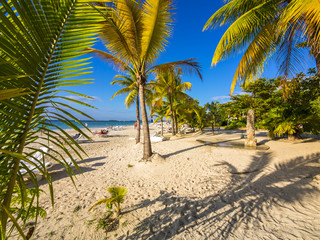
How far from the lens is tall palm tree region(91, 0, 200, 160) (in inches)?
158

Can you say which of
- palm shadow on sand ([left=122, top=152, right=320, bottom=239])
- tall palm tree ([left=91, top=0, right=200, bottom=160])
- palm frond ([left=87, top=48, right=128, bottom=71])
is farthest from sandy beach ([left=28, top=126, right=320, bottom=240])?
palm frond ([left=87, top=48, right=128, bottom=71])

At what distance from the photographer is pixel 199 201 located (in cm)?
318

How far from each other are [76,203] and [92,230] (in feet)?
3.98

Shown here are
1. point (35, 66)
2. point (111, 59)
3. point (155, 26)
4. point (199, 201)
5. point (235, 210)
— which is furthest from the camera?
point (111, 59)

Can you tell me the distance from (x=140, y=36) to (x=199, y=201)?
5643 millimetres

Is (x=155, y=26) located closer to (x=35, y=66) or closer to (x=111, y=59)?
(x=111, y=59)

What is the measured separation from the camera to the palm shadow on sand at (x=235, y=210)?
2.31m

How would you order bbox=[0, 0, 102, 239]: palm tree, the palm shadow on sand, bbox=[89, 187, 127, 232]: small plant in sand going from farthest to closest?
bbox=[89, 187, 127, 232]: small plant in sand, the palm shadow on sand, bbox=[0, 0, 102, 239]: palm tree

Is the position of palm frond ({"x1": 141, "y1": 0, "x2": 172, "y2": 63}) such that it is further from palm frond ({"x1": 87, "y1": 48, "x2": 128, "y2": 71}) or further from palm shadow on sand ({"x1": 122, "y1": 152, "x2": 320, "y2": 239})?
palm shadow on sand ({"x1": 122, "y1": 152, "x2": 320, "y2": 239})

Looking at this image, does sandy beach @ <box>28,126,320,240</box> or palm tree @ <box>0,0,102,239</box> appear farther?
sandy beach @ <box>28,126,320,240</box>

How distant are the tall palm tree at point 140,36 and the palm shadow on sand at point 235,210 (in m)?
3.28

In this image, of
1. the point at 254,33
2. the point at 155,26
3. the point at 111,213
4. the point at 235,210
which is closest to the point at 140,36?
the point at 155,26

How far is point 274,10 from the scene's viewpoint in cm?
400

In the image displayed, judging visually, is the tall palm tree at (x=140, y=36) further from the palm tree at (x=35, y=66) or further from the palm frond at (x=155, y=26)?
the palm tree at (x=35, y=66)
